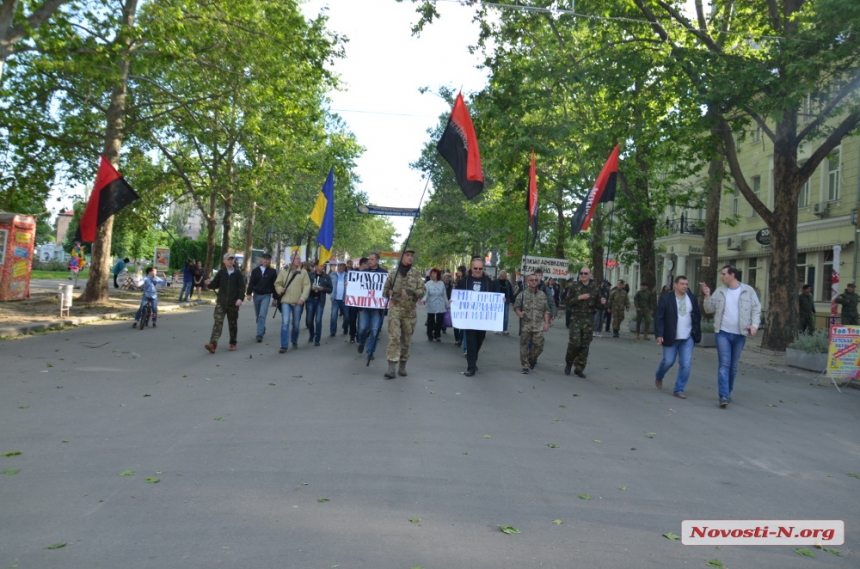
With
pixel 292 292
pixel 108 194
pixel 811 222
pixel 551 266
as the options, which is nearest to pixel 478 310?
pixel 292 292

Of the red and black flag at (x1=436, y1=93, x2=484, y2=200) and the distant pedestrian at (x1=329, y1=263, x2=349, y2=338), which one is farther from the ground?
the red and black flag at (x1=436, y1=93, x2=484, y2=200)

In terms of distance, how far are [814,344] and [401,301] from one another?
986cm

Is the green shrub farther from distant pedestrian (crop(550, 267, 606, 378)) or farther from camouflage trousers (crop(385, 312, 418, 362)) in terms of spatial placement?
camouflage trousers (crop(385, 312, 418, 362))

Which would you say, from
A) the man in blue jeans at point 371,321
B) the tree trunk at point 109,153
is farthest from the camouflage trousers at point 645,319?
the tree trunk at point 109,153

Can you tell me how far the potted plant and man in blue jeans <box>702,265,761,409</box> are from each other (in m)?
6.63

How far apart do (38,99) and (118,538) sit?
67.7 ft

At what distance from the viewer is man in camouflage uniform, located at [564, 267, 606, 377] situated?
1306cm

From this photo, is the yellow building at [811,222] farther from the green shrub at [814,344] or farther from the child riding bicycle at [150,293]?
the child riding bicycle at [150,293]

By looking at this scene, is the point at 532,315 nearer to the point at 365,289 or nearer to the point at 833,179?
the point at 365,289

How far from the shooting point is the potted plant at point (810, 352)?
54.3 feet

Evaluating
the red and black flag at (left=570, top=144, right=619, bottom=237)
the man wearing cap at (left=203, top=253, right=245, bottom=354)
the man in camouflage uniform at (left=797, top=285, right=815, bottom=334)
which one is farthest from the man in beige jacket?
the man in camouflage uniform at (left=797, top=285, right=815, bottom=334)

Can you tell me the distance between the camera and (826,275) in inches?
1182

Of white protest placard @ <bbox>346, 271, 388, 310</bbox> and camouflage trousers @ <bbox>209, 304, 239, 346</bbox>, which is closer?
white protest placard @ <bbox>346, 271, 388, 310</bbox>

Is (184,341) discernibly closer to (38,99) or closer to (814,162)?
(38,99)
